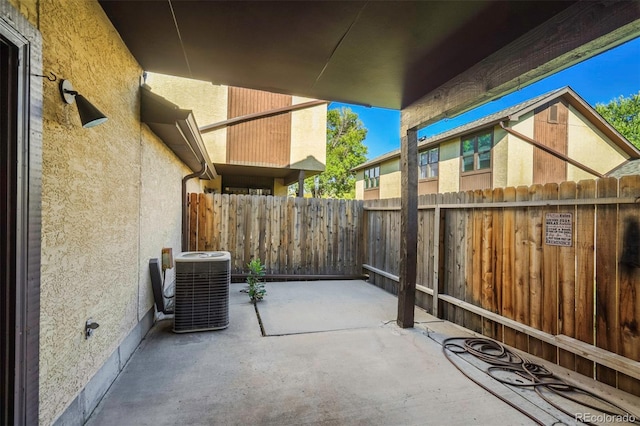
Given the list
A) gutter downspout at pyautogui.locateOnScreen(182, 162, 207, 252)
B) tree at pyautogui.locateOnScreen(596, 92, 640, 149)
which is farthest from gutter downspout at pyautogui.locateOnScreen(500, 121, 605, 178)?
tree at pyautogui.locateOnScreen(596, 92, 640, 149)

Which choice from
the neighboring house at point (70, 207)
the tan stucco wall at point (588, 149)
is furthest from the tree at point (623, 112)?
the neighboring house at point (70, 207)

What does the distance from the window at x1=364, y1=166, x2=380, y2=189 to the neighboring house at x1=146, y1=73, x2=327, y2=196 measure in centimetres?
827

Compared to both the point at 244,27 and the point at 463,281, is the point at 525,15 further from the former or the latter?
the point at 463,281

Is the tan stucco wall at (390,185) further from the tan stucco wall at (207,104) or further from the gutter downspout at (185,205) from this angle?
the gutter downspout at (185,205)

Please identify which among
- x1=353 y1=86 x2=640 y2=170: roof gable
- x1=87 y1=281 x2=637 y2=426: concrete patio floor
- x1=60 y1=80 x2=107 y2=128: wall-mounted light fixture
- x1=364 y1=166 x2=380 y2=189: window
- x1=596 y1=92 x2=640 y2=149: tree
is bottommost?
x1=87 y1=281 x2=637 y2=426: concrete patio floor

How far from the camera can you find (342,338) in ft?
11.6

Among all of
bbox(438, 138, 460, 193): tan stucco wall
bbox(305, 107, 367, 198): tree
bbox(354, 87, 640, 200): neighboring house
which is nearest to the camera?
bbox(354, 87, 640, 200): neighboring house

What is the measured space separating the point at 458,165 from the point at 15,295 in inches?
484

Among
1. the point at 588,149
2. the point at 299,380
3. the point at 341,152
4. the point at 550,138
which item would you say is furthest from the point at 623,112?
the point at 299,380

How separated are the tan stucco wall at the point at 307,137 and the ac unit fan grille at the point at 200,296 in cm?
599

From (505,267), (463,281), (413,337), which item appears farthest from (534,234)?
(413,337)

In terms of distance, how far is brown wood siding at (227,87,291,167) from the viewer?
28.8 ft

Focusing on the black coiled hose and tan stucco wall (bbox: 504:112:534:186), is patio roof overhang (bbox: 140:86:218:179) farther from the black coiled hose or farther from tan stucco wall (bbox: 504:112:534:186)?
tan stucco wall (bbox: 504:112:534:186)

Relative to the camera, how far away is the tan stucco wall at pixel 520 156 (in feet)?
31.5
